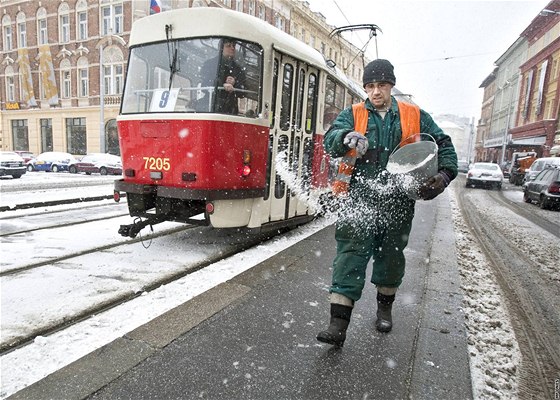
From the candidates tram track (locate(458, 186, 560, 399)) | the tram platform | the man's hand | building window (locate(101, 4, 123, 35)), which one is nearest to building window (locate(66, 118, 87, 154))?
building window (locate(101, 4, 123, 35))

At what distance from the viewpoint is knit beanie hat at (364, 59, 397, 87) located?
106 inches

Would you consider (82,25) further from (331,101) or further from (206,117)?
(206,117)

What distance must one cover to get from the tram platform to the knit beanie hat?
1.99 meters

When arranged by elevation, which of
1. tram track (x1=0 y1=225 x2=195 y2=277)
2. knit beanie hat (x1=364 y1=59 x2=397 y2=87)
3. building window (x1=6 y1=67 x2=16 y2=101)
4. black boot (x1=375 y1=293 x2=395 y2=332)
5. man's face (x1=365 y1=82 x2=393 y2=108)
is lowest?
tram track (x1=0 y1=225 x2=195 y2=277)

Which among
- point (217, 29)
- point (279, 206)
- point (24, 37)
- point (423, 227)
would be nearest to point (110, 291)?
point (279, 206)

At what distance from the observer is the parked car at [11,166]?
58.2 feet

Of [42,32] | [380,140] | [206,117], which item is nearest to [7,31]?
[42,32]

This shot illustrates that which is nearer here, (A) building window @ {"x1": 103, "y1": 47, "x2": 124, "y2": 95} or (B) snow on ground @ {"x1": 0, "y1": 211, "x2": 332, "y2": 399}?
(B) snow on ground @ {"x1": 0, "y1": 211, "x2": 332, "y2": 399}

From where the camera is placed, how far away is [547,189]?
1291cm

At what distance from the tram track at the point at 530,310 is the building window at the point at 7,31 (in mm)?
41661

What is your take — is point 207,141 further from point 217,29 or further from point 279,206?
point 279,206

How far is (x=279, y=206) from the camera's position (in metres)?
6.00

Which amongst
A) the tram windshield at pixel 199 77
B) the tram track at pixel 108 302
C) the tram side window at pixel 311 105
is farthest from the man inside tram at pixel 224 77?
the tram track at pixel 108 302

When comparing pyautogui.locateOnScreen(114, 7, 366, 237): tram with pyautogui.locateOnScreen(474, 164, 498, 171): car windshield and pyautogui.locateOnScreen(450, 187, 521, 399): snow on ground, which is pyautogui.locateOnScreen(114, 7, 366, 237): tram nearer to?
pyautogui.locateOnScreen(450, 187, 521, 399): snow on ground
